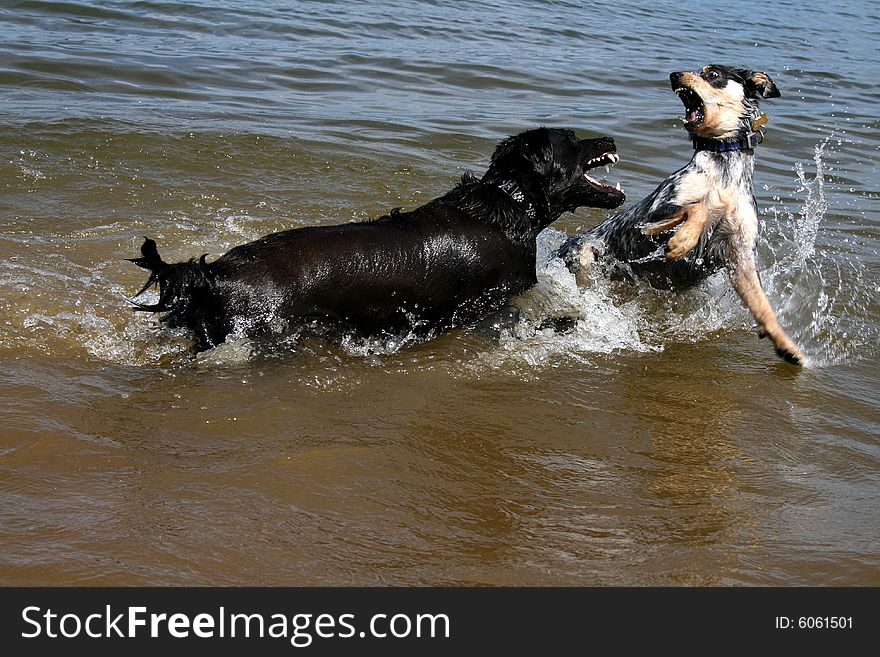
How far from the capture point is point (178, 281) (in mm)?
4766

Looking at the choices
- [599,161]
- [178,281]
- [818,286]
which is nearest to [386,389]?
[178,281]

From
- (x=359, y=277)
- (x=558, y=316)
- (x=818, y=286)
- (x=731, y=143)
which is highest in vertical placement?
(x=731, y=143)

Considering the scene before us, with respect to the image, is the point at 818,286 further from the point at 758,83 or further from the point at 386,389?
the point at 386,389

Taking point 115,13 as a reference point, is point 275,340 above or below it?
below

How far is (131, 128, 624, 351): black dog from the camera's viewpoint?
4.92 meters

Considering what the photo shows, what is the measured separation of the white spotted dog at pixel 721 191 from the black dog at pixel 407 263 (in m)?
0.48

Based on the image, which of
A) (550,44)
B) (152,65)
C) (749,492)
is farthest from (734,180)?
(550,44)

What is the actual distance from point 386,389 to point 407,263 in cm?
74

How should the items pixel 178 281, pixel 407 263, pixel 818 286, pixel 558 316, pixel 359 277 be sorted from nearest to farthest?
pixel 178 281
pixel 359 277
pixel 407 263
pixel 558 316
pixel 818 286

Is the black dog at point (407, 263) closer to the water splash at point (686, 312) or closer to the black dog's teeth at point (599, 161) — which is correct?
the black dog's teeth at point (599, 161)

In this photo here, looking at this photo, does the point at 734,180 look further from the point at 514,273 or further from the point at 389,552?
the point at 389,552

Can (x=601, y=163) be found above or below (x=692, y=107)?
below
